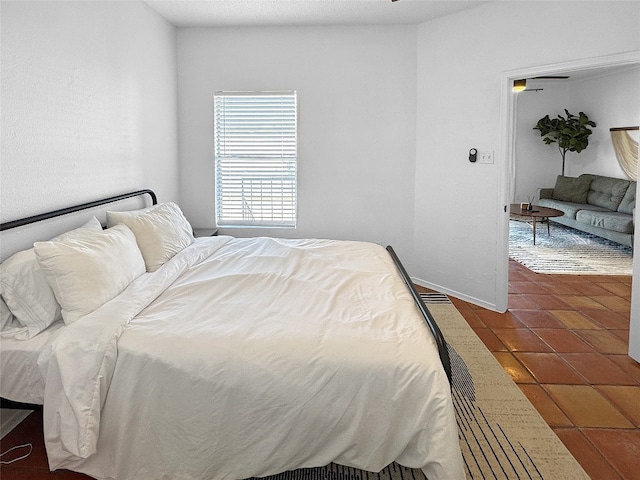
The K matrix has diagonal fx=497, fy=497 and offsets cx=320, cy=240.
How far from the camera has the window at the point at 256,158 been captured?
5191mm

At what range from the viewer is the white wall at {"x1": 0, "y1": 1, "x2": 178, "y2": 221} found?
258cm

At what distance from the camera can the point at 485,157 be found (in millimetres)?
4496

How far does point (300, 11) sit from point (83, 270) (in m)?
3.22

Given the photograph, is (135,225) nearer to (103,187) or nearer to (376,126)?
(103,187)

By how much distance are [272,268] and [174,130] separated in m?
2.58

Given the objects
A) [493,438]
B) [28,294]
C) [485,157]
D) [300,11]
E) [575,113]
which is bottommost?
[493,438]

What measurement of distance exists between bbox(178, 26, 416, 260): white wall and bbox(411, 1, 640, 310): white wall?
0.20 m

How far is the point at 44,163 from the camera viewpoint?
2811 mm

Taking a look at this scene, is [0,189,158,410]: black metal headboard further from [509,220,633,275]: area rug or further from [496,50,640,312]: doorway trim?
[509,220,633,275]: area rug

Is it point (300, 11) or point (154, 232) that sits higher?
point (300, 11)

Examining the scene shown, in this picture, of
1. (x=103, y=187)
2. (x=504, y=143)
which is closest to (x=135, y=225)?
(x=103, y=187)

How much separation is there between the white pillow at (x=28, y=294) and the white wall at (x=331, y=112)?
3.05m

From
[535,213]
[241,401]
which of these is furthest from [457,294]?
[241,401]

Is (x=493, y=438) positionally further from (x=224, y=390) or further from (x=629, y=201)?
(x=629, y=201)
